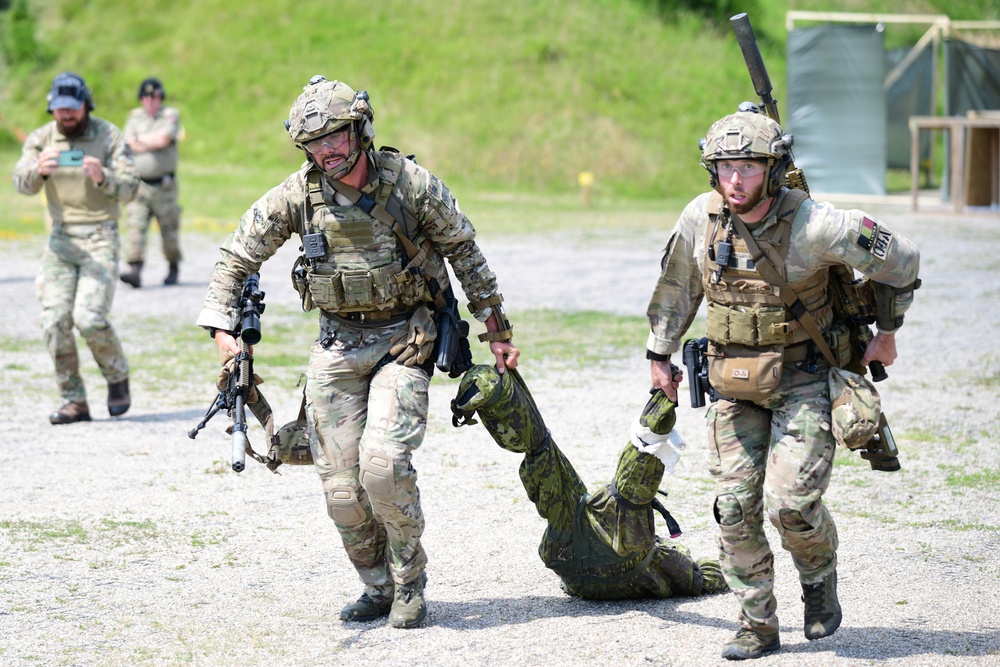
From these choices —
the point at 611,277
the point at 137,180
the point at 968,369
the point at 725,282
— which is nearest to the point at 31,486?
the point at 137,180

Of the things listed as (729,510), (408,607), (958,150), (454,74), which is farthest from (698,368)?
(454,74)

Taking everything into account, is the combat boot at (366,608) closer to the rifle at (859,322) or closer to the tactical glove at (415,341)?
the tactical glove at (415,341)

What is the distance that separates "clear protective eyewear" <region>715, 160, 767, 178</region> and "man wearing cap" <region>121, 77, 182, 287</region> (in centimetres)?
1286

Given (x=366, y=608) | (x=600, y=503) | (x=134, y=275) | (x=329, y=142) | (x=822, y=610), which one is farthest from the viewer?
(x=134, y=275)

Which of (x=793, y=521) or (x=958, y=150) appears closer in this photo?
(x=793, y=521)

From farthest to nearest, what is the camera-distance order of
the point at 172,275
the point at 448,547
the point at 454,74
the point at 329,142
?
the point at 454,74, the point at 172,275, the point at 448,547, the point at 329,142

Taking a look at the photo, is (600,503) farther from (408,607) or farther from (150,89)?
(150,89)

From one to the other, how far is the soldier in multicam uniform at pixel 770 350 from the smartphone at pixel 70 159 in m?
6.11

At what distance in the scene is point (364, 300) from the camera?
213 inches

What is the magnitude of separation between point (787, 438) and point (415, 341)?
1637 mm

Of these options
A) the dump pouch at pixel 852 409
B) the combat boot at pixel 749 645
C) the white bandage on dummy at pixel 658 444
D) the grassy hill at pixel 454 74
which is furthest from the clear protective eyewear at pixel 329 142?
the grassy hill at pixel 454 74

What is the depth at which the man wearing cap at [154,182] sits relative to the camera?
16.8m

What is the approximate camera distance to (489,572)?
20.2 feet

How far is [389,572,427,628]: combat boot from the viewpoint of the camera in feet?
17.6
